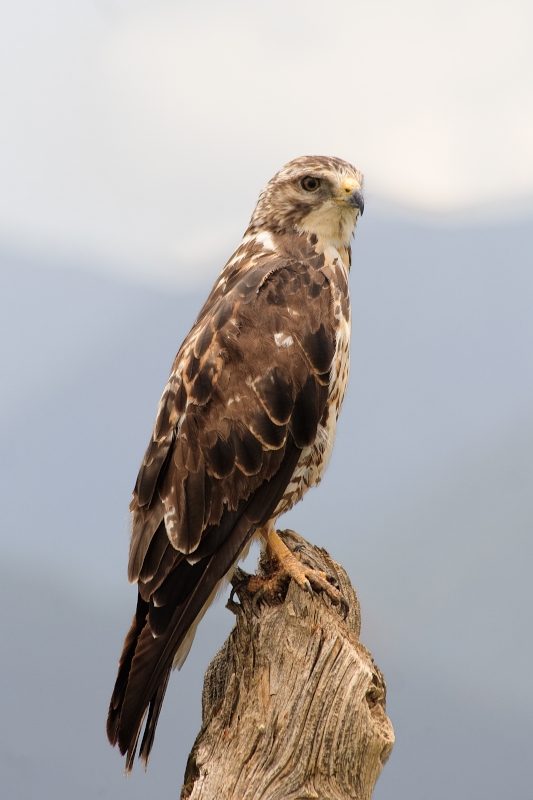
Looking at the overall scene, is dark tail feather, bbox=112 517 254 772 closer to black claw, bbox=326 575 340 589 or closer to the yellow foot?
the yellow foot

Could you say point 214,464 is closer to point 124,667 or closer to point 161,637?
point 161,637

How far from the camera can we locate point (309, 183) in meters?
3.53

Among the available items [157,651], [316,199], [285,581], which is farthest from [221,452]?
[316,199]

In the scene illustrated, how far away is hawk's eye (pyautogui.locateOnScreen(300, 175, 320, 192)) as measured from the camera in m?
3.51

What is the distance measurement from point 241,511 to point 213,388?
50 centimetres

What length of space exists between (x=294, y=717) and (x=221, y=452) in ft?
3.41

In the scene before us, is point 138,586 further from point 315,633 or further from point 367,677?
point 367,677

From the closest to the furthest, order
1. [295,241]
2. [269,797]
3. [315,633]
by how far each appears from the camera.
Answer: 1. [269,797]
2. [315,633]
3. [295,241]

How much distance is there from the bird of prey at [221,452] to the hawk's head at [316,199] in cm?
29

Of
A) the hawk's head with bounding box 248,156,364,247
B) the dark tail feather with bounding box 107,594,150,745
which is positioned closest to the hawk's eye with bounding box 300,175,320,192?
the hawk's head with bounding box 248,156,364,247

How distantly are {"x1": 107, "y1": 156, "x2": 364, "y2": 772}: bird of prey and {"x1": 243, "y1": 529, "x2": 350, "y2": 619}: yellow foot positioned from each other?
10 millimetres

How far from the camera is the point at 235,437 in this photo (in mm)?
3189

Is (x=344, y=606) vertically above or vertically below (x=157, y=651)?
above

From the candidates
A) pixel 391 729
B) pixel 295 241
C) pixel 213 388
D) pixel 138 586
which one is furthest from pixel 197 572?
pixel 295 241
